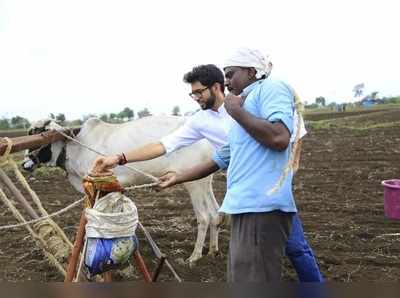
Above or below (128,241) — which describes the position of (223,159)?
above

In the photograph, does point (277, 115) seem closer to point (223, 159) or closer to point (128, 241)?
point (223, 159)

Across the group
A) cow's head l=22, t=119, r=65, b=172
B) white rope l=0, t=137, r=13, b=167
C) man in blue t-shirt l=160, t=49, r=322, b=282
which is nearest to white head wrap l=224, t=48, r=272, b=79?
man in blue t-shirt l=160, t=49, r=322, b=282

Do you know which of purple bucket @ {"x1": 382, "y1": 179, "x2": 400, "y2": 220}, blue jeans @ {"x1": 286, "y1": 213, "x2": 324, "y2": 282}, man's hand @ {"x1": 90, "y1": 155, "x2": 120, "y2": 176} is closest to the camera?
man's hand @ {"x1": 90, "y1": 155, "x2": 120, "y2": 176}

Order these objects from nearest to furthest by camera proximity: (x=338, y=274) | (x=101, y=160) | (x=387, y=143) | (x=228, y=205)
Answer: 1. (x=228, y=205)
2. (x=101, y=160)
3. (x=338, y=274)
4. (x=387, y=143)

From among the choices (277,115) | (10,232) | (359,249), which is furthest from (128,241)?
(10,232)

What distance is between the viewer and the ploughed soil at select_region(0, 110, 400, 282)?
15.6 ft

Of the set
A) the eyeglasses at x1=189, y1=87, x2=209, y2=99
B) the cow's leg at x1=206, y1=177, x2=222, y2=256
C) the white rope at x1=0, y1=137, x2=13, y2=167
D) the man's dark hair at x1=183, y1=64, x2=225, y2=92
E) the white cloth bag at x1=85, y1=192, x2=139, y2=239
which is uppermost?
the man's dark hair at x1=183, y1=64, x2=225, y2=92

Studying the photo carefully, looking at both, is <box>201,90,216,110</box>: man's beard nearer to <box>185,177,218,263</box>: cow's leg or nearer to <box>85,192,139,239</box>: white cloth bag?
<box>85,192,139,239</box>: white cloth bag

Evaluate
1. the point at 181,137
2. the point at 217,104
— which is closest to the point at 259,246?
the point at 181,137

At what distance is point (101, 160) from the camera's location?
8.84 feet

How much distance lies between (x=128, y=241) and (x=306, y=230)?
3.66 meters

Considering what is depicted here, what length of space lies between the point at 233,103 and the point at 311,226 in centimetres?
399

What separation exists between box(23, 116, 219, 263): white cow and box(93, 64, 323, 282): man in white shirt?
1854mm

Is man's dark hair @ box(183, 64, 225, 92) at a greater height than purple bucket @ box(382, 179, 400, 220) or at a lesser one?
greater
